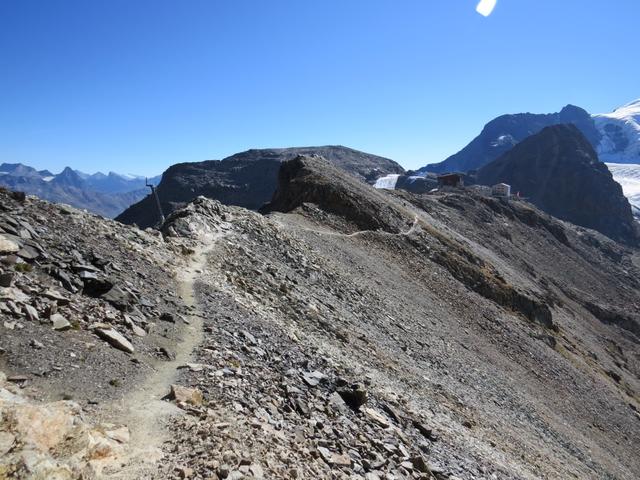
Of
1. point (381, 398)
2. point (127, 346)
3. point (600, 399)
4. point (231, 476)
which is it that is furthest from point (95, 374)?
point (600, 399)

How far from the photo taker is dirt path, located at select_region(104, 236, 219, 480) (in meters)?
9.73

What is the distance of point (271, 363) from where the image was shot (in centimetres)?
1777

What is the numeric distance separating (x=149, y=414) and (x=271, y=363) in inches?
256

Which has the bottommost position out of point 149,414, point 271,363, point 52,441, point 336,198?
point 271,363

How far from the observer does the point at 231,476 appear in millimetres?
10078

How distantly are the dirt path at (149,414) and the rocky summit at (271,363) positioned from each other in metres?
0.05

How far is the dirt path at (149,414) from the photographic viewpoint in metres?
9.73

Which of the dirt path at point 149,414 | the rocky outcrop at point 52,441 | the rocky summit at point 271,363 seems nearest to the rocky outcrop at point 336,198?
the rocky summit at point 271,363

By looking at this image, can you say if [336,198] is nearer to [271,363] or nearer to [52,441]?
[271,363]

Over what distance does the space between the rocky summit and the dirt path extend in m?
0.05

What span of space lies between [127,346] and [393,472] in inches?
359

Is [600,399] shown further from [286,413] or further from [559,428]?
[286,413]

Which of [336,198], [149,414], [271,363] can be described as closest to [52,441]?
[149,414]

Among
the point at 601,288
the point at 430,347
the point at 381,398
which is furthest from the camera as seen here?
the point at 601,288
